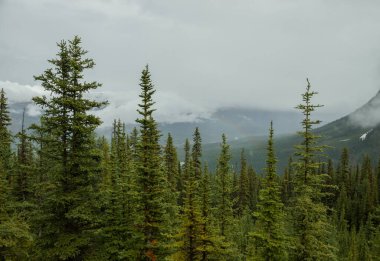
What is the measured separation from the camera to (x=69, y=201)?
1908 cm

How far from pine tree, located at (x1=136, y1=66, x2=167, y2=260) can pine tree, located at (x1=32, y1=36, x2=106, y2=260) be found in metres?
4.23

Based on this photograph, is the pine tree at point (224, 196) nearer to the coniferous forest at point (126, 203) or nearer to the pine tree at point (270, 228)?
the coniferous forest at point (126, 203)

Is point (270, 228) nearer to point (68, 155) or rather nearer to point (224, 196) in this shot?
point (224, 196)

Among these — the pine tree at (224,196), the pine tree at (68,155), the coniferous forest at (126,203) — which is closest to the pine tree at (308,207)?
the coniferous forest at (126,203)

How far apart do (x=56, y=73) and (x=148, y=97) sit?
6543 mm

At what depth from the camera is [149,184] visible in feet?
77.9

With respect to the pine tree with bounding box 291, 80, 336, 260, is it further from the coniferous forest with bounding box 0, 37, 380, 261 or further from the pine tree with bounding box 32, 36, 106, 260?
the pine tree with bounding box 32, 36, 106, 260

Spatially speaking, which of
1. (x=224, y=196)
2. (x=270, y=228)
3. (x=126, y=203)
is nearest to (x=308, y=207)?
(x=270, y=228)

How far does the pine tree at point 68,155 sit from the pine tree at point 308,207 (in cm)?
1422

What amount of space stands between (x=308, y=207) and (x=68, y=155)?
54.0ft

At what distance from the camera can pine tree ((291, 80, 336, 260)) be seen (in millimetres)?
24094

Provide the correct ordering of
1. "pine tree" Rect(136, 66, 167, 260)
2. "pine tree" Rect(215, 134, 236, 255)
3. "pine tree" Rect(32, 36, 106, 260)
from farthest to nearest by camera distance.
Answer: "pine tree" Rect(215, 134, 236, 255) → "pine tree" Rect(136, 66, 167, 260) → "pine tree" Rect(32, 36, 106, 260)

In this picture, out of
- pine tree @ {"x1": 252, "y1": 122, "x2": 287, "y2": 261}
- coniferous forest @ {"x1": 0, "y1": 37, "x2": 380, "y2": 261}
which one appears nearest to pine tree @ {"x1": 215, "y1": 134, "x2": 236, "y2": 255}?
coniferous forest @ {"x1": 0, "y1": 37, "x2": 380, "y2": 261}

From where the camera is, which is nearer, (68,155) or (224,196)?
(68,155)
